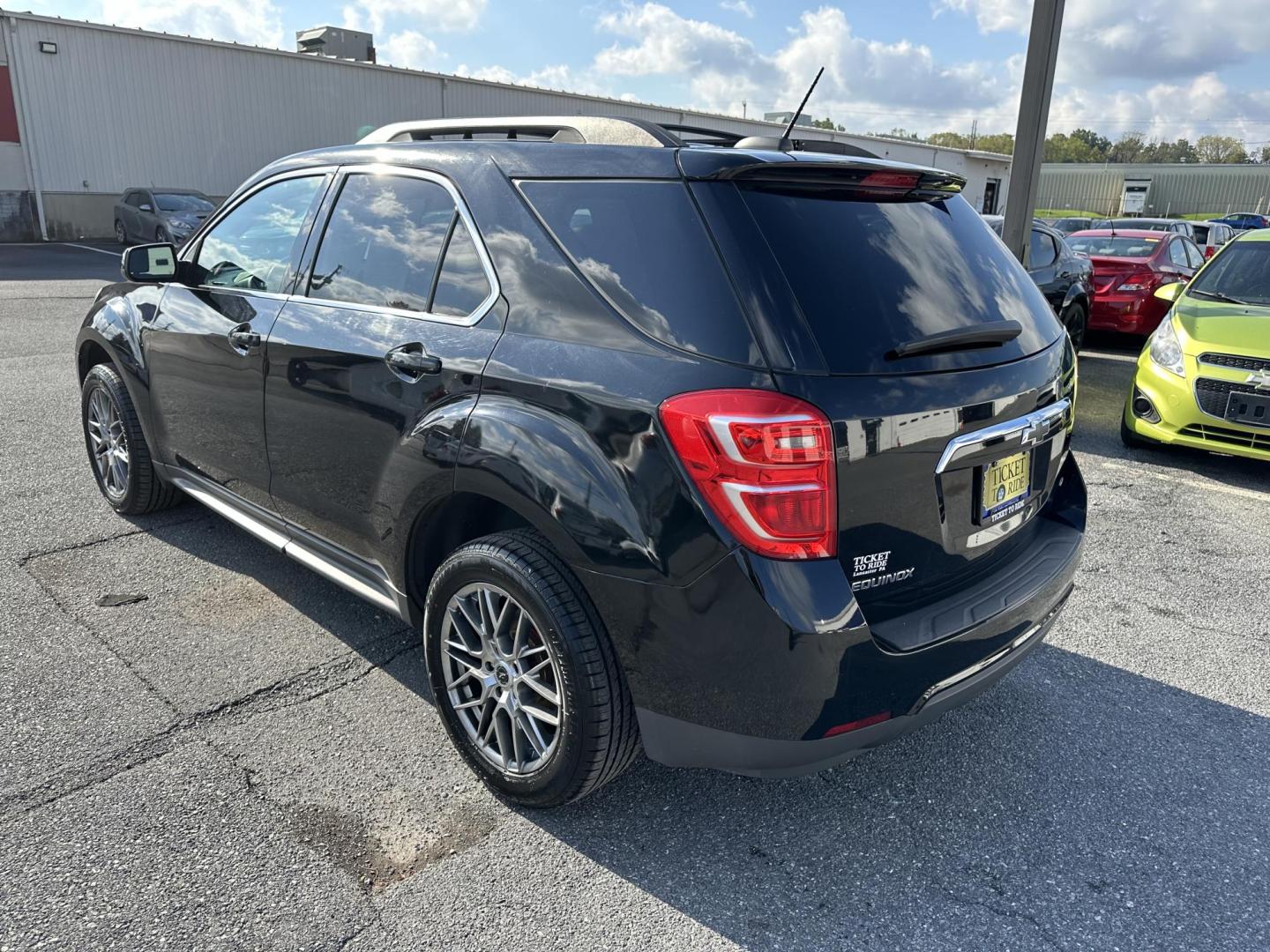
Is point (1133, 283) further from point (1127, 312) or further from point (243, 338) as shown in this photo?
point (243, 338)

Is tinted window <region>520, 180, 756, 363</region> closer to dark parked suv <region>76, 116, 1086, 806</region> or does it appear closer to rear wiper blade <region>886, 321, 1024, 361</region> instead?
dark parked suv <region>76, 116, 1086, 806</region>

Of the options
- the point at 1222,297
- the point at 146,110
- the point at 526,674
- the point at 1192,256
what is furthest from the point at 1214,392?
Answer: the point at 146,110

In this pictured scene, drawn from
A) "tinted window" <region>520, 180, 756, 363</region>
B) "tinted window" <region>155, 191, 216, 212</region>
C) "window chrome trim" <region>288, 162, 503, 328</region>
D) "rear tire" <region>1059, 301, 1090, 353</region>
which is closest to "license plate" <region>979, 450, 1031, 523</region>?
"tinted window" <region>520, 180, 756, 363</region>

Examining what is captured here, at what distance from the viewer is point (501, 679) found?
260 centimetres

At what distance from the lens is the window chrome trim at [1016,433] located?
231cm

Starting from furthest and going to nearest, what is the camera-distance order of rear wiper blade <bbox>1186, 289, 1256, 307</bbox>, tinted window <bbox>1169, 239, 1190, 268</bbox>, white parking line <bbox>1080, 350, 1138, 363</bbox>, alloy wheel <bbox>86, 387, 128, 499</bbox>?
tinted window <bbox>1169, 239, 1190, 268</bbox> < white parking line <bbox>1080, 350, 1138, 363</bbox> < rear wiper blade <bbox>1186, 289, 1256, 307</bbox> < alloy wheel <bbox>86, 387, 128, 499</bbox>

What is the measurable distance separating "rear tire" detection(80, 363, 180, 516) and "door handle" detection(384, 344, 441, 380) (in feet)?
7.16

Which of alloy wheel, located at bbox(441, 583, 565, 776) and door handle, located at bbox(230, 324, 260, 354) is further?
door handle, located at bbox(230, 324, 260, 354)

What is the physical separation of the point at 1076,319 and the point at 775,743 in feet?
31.8

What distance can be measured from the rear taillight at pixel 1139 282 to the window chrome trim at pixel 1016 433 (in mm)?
9060

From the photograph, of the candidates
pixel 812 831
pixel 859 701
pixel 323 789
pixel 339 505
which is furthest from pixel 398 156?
pixel 812 831

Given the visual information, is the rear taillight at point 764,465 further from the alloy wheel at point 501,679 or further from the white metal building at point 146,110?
the white metal building at point 146,110

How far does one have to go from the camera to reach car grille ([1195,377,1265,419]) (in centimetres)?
565

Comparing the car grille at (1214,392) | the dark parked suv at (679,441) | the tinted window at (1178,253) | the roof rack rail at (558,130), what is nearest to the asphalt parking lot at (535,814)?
the dark parked suv at (679,441)
